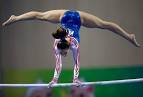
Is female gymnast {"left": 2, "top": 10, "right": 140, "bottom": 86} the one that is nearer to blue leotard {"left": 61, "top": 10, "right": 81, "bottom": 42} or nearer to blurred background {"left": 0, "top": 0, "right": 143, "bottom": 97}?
blue leotard {"left": 61, "top": 10, "right": 81, "bottom": 42}

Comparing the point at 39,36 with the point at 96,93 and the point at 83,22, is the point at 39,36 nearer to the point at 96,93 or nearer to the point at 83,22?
the point at 96,93

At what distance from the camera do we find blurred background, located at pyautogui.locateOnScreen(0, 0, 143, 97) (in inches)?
217

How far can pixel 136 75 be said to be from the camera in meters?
5.45

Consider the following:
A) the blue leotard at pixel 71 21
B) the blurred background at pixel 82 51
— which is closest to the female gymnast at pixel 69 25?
the blue leotard at pixel 71 21

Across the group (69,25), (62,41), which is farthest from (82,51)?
(62,41)

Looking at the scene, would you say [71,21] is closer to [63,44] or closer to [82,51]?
[63,44]

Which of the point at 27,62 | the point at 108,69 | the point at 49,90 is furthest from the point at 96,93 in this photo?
the point at 27,62

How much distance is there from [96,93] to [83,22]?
2.22 meters

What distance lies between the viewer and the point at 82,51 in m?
5.70

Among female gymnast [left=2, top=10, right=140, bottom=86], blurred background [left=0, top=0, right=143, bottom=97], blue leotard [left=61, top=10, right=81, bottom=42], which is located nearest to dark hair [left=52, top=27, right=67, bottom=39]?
female gymnast [left=2, top=10, right=140, bottom=86]

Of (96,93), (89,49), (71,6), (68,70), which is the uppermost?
(71,6)

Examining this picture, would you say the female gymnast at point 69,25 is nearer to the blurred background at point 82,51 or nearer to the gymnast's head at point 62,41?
the gymnast's head at point 62,41

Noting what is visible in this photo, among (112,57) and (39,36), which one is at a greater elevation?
(39,36)

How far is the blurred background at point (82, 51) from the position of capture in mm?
5520
